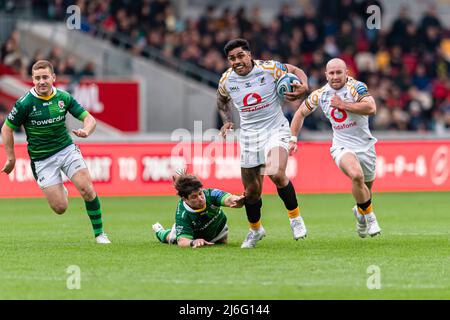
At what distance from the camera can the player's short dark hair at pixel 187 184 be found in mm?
12469

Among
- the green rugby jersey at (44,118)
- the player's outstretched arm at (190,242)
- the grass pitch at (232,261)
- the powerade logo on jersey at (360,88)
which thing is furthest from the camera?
the powerade logo on jersey at (360,88)

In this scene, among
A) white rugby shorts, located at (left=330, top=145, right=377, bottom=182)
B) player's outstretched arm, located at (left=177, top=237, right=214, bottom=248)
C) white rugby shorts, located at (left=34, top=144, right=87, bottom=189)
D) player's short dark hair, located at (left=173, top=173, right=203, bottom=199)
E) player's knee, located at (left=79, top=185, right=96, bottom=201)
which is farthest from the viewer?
white rugby shorts, located at (left=330, top=145, right=377, bottom=182)

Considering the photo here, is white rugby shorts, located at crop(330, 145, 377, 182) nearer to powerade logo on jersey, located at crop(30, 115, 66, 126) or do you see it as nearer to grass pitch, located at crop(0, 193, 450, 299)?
grass pitch, located at crop(0, 193, 450, 299)

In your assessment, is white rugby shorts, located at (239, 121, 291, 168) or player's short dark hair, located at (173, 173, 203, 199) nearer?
player's short dark hair, located at (173, 173, 203, 199)

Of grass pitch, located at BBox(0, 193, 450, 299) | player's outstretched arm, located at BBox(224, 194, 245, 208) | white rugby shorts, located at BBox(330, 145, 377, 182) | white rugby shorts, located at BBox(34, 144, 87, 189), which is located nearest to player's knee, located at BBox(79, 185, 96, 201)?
white rugby shorts, located at BBox(34, 144, 87, 189)

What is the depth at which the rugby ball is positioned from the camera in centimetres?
1298

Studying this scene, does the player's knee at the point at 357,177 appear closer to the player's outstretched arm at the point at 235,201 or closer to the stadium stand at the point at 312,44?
the player's outstretched arm at the point at 235,201

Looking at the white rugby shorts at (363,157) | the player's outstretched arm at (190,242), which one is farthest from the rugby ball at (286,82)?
the player's outstretched arm at (190,242)

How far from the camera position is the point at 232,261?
11703 millimetres

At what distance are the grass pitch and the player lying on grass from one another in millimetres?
207

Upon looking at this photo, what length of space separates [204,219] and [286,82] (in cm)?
185

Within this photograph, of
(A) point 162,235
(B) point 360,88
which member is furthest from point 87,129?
(B) point 360,88

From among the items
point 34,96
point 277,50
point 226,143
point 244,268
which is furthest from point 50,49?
point 244,268

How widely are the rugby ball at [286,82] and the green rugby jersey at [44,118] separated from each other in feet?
7.67
